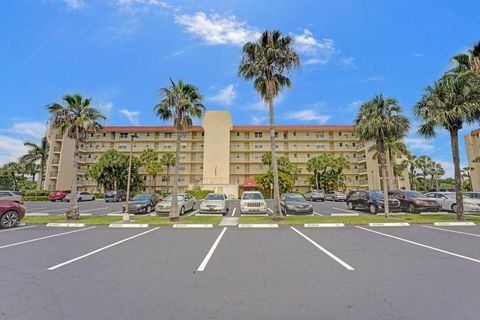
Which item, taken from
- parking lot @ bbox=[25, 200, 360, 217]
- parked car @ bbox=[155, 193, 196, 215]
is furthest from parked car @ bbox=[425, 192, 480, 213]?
parked car @ bbox=[155, 193, 196, 215]

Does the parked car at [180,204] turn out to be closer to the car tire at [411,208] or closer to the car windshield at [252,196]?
the car windshield at [252,196]

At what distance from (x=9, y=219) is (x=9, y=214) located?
24 cm

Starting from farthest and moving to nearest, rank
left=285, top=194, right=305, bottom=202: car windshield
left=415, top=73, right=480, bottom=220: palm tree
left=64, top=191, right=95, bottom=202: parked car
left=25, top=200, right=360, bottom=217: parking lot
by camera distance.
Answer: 1. left=64, top=191, right=95, bottom=202: parked car
2. left=25, top=200, right=360, bottom=217: parking lot
3. left=285, top=194, right=305, bottom=202: car windshield
4. left=415, top=73, right=480, bottom=220: palm tree

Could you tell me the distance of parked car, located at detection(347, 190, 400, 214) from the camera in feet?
60.5

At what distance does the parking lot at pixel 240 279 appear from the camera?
358 centimetres

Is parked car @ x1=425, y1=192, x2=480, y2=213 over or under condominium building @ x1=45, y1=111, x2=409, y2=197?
under

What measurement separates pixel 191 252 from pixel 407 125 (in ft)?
53.4

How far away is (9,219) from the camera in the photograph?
12.3 meters

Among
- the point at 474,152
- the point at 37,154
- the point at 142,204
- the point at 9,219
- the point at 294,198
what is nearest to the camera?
the point at 9,219

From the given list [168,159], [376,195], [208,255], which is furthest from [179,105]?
[168,159]

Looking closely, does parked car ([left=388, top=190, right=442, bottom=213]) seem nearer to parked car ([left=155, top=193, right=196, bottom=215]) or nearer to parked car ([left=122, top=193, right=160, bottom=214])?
parked car ([left=155, top=193, right=196, bottom=215])

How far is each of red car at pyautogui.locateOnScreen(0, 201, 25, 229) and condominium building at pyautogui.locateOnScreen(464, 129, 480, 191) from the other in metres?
54.8

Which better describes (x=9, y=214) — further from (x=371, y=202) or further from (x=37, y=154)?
(x=37, y=154)

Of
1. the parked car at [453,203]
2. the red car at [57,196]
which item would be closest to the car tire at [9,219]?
the parked car at [453,203]
